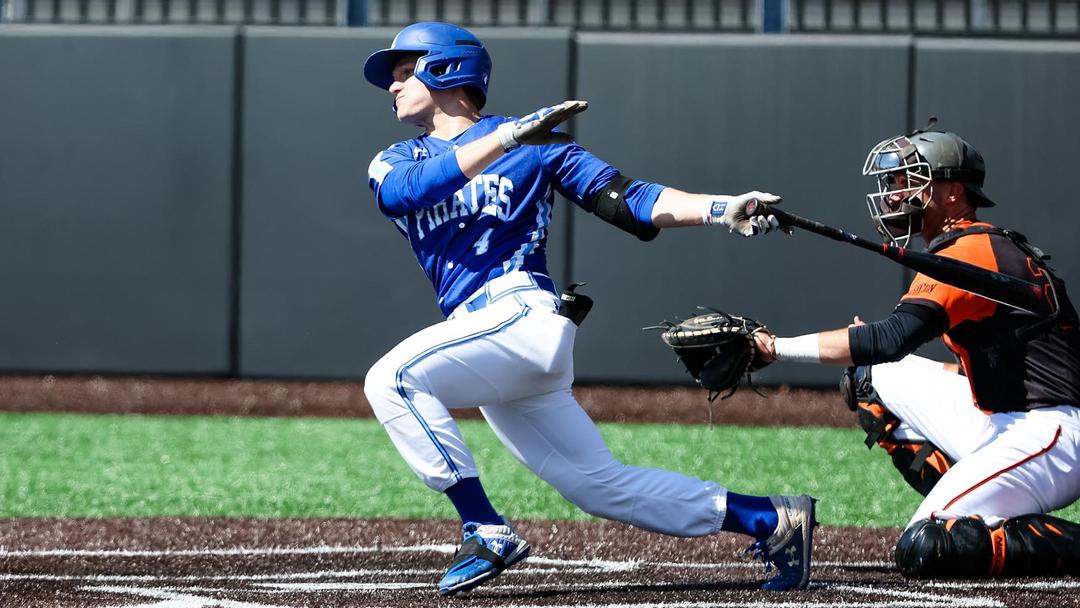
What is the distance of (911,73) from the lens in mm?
9758

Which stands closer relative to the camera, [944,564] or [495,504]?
[944,564]

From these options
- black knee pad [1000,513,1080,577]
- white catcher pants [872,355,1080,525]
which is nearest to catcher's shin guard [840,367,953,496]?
white catcher pants [872,355,1080,525]

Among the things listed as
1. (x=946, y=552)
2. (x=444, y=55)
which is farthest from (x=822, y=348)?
(x=444, y=55)

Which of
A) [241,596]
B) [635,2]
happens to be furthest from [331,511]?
[635,2]

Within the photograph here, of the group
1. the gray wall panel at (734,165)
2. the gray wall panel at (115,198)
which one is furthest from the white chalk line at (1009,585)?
the gray wall panel at (115,198)

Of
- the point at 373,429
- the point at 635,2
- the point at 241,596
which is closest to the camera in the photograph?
the point at 241,596

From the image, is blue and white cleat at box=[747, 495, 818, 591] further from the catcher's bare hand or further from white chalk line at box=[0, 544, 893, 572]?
white chalk line at box=[0, 544, 893, 572]

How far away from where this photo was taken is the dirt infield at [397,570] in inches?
156

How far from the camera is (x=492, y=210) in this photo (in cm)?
425

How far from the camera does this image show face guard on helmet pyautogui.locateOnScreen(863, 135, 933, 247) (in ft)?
15.1

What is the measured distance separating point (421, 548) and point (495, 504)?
128cm

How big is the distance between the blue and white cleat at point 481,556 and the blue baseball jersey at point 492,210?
670 mm

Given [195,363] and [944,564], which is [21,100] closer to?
[195,363]

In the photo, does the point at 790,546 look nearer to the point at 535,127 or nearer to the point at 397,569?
the point at 397,569
